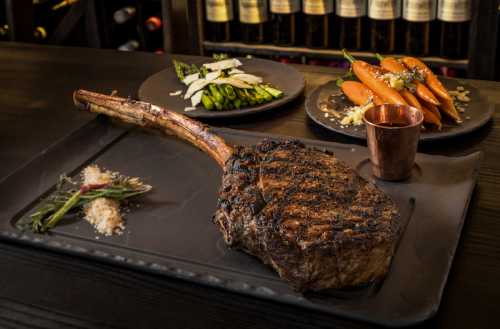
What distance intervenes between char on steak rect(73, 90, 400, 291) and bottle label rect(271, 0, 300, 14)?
1342 millimetres

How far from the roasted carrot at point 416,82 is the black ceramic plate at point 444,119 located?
2.4 inches

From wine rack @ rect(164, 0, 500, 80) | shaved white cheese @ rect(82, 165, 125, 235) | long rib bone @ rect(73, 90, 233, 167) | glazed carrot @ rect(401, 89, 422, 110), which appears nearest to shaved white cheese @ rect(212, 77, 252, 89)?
long rib bone @ rect(73, 90, 233, 167)

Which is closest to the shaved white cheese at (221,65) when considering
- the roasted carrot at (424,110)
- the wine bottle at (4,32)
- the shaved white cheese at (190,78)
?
the shaved white cheese at (190,78)

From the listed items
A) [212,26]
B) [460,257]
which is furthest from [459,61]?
[460,257]

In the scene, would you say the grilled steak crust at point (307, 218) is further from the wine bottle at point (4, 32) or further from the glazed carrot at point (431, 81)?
the wine bottle at point (4, 32)

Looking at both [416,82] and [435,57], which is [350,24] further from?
[416,82]

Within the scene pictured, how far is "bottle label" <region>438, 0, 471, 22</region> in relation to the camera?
218 cm

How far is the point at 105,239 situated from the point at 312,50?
168 cm

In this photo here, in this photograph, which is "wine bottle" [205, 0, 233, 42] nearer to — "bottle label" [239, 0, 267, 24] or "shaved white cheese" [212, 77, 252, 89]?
"bottle label" [239, 0, 267, 24]

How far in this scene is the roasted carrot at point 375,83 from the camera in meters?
1.48

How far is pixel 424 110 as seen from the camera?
143 cm

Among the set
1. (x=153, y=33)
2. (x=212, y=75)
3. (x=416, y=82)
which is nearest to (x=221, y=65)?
(x=212, y=75)

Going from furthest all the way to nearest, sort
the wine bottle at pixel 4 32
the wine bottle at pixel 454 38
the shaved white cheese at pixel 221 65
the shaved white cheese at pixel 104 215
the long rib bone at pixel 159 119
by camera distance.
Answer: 1. the wine bottle at pixel 4 32
2. the wine bottle at pixel 454 38
3. the shaved white cheese at pixel 221 65
4. the long rib bone at pixel 159 119
5. the shaved white cheese at pixel 104 215

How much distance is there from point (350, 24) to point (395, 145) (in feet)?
4.98
